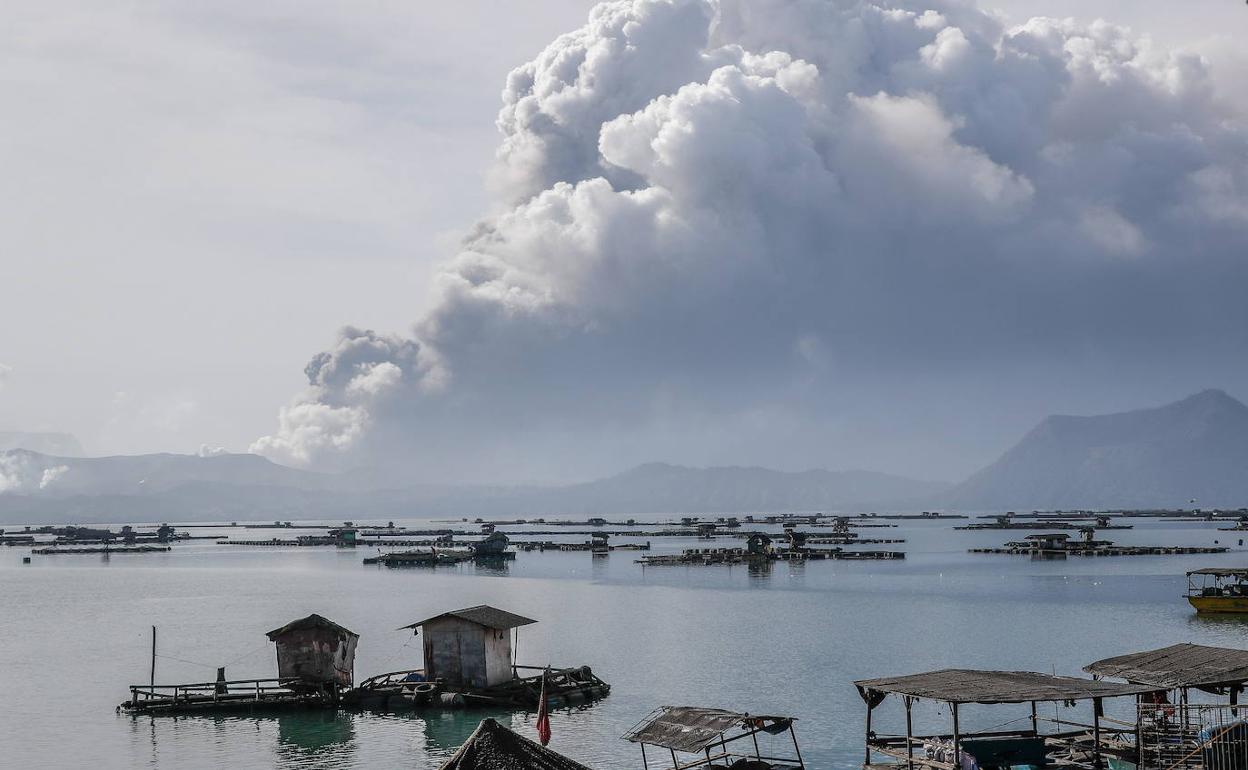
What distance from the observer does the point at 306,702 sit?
51406mm

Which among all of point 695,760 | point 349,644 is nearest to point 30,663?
point 349,644

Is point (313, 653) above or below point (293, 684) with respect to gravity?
above

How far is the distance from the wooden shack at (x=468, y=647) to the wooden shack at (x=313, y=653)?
405 cm

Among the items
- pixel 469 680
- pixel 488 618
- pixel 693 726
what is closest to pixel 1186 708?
pixel 693 726

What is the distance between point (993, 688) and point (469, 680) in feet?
88.7

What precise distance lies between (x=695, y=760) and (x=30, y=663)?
46905mm

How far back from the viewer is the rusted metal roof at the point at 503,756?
22656 millimetres

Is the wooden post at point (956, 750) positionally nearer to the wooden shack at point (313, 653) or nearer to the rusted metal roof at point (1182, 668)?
the rusted metal roof at point (1182, 668)

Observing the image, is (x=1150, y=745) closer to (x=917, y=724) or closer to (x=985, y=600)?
(x=917, y=724)

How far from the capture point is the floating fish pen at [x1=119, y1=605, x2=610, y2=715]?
167 feet

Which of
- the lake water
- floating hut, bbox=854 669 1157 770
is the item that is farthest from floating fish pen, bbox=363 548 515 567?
floating hut, bbox=854 669 1157 770

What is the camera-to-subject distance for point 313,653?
52.8 m

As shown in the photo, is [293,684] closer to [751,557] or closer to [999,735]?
[999,735]

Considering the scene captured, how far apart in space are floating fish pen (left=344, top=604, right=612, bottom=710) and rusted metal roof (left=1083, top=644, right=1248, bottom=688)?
24108 millimetres
